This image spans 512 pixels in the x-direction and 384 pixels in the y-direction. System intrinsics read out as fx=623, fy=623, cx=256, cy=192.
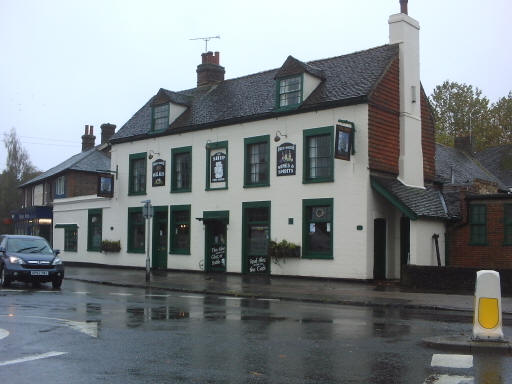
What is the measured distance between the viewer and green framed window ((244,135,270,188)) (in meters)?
26.4

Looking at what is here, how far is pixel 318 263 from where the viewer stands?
24.1 meters

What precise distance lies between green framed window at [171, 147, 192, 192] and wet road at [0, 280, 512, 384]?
14.7 metres

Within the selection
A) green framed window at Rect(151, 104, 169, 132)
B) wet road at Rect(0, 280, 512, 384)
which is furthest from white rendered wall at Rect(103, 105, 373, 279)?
wet road at Rect(0, 280, 512, 384)

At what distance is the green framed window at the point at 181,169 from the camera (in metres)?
29.7

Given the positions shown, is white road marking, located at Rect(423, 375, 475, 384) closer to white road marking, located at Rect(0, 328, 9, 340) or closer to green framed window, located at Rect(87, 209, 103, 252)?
white road marking, located at Rect(0, 328, 9, 340)

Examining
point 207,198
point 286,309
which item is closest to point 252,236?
point 207,198

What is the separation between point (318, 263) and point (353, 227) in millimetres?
2114

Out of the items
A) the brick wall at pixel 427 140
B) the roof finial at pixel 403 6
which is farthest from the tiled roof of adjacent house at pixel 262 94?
the brick wall at pixel 427 140

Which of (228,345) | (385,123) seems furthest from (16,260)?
(385,123)

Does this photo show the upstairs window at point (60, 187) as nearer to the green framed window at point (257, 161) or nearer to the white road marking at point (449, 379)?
the green framed window at point (257, 161)

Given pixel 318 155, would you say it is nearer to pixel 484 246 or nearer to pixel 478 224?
pixel 478 224

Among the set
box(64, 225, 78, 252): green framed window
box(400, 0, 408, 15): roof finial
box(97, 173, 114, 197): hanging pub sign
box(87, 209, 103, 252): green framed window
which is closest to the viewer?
box(400, 0, 408, 15): roof finial

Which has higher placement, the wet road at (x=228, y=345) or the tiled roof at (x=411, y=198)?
the tiled roof at (x=411, y=198)

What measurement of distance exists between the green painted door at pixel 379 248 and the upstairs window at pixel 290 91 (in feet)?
19.5
